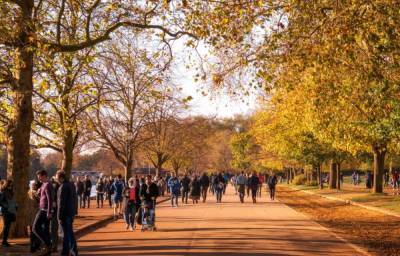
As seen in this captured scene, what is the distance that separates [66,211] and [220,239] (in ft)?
14.9

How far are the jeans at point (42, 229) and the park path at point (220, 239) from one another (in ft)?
3.13

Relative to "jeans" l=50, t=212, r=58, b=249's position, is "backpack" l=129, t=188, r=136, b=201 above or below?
above

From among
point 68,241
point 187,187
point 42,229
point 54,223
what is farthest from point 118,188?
point 187,187

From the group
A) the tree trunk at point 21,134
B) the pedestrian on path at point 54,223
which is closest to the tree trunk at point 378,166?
the tree trunk at point 21,134

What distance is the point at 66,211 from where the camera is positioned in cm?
1270

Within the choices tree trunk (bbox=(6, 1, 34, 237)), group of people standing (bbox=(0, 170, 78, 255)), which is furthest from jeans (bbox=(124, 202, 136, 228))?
group of people standing (bbox=(0, 170, 78, 255))

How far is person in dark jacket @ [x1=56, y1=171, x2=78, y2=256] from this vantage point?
41.0ft

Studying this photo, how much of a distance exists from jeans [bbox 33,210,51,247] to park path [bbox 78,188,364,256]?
0.95 m

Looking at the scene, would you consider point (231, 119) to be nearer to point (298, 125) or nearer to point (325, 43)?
point (298, 125)

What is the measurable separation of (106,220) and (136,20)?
362 inches

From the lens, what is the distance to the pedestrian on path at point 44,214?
41.7 ft

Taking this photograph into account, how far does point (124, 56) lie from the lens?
73.1ft

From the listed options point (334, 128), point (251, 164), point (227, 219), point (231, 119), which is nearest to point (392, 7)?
point (227, 219)

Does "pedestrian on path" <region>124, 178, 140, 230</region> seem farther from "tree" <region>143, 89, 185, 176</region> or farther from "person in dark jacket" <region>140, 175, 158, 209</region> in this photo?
"tree" <region>143, 89, 185, 176</region>
